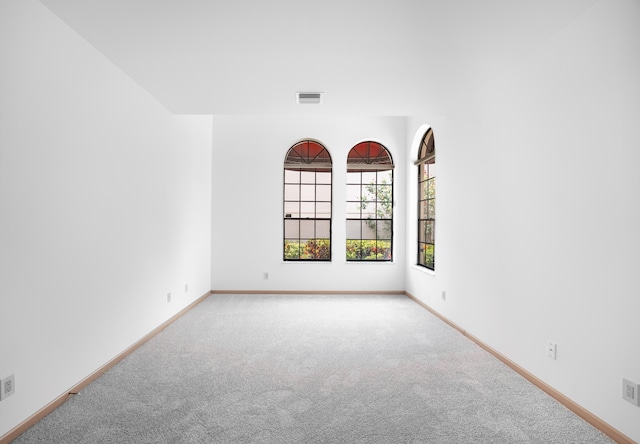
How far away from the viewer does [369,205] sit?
732 cm

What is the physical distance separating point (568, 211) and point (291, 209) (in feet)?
16.6

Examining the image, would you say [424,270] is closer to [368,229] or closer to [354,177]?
[368,229]

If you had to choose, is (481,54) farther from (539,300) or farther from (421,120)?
(421,120)

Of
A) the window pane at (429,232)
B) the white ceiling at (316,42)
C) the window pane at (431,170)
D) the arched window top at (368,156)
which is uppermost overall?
the white ceiling at (316,42)

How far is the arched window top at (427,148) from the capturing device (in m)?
6.21

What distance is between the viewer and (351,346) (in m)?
4.12

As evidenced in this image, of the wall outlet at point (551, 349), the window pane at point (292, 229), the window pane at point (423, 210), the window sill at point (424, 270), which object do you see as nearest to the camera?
the wall outlet at point (551, 349)

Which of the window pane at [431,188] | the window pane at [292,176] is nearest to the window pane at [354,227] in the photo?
the window pane at [292,176]

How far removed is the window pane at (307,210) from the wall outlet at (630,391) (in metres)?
5.47

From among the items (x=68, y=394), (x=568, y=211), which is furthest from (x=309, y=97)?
(x=68, y=394)

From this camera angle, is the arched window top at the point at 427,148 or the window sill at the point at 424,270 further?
the arched window top at the point at 427,148

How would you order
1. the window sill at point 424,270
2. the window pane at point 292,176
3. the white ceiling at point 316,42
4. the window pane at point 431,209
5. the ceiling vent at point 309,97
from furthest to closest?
the window pane at point 292,176 → the window pane at point 431,209 → the window sill at point 424,270 → the ceiling vent at point 309,97 → the white ceiling at point 316,42

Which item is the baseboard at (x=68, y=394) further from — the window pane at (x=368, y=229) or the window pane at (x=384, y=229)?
the window pane at (x=384, y=229)

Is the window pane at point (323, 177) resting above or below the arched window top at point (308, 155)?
below
